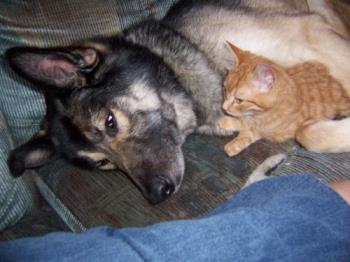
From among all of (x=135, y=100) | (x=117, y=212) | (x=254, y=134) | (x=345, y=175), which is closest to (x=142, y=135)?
(x=135, y=100)

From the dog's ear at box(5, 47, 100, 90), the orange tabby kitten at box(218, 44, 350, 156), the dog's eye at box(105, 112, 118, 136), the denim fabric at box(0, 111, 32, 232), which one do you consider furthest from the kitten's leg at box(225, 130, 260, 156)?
the denim fabric at box(0, 111, 32, 232)

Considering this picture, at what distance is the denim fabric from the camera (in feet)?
5.00

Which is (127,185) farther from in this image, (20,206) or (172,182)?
(20,206)

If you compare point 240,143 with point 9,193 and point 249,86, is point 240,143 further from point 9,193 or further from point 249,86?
point 9,193

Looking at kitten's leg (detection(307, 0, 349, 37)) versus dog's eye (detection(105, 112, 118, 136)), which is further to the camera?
kitten's leg (detection(307, 0, 349, 37))

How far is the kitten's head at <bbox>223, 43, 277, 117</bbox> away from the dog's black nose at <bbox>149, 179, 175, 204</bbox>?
1.36ft

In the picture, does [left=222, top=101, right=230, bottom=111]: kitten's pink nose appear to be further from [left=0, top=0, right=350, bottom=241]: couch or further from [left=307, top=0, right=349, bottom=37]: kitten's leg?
[left=307, top=0, right=349, bottom=37]: kitten's leg

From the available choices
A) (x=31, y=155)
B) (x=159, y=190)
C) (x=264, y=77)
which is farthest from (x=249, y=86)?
(x=31, y=155)

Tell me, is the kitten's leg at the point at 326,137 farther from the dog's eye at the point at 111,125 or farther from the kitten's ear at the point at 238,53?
the dog's eye at the point at 111,125

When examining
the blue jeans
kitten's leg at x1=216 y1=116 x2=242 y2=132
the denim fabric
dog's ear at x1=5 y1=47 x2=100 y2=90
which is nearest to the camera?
the blue jeans

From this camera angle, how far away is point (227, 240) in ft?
2.85

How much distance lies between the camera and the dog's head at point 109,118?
1.55 metres

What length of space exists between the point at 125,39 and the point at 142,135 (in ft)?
1.47

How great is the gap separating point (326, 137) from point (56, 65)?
97 cm
